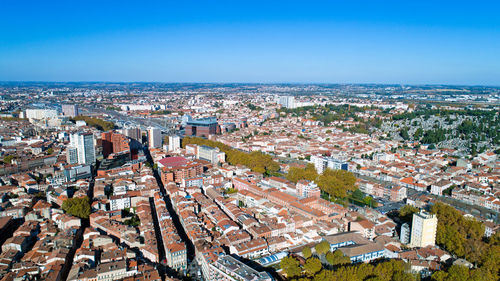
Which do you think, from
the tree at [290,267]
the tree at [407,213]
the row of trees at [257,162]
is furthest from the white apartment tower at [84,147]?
the tree at [407,213]

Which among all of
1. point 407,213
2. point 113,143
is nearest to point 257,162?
point 407,213

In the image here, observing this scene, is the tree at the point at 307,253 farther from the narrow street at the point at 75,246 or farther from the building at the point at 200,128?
the building at the point at 200,128

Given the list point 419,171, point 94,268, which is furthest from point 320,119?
point 94,268

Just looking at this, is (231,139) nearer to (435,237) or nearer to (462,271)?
(435,237)

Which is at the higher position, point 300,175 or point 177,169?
point 177,169

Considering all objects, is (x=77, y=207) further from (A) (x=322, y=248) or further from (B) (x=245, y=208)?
(A) (x=322, y=248)

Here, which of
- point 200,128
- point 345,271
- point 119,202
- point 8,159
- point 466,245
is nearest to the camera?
point 345,271

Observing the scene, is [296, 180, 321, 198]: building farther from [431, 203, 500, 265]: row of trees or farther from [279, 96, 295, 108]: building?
[279, 96, 295, 108]: building
